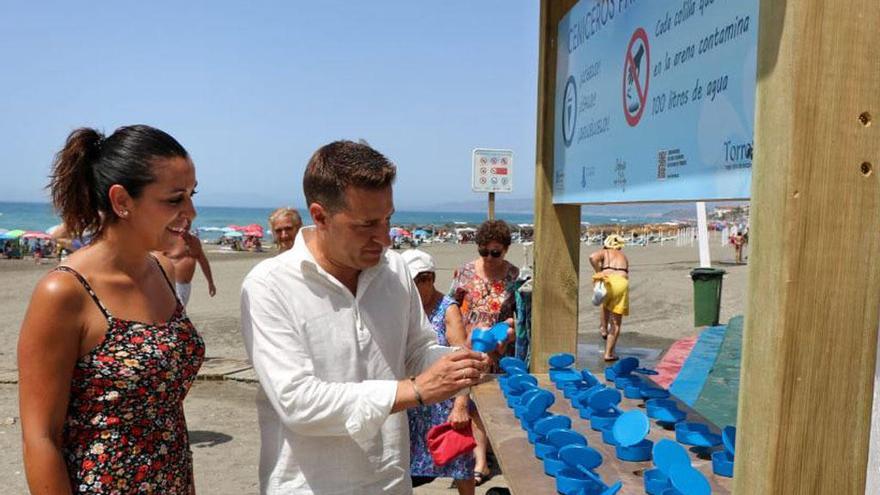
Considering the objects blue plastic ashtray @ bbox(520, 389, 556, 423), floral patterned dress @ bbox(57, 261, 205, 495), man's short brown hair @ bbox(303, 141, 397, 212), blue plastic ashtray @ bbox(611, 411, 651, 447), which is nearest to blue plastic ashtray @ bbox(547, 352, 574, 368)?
blue plastic ashtray @ bbox(520, 389, 556, 423)

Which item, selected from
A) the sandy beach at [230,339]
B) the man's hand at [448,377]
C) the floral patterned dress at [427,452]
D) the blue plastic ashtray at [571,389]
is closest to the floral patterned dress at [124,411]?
the man's hand at [448,377]

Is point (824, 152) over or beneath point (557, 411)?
over

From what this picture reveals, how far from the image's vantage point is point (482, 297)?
5.76m

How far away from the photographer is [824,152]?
47.7 inches

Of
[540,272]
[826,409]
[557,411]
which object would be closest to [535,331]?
[540,272]

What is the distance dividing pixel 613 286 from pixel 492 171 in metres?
2.14

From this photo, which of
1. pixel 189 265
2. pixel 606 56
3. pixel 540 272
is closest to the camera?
pixel 606 56

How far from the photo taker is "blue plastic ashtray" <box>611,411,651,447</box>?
2.25m

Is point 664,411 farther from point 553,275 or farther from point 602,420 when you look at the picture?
point 553,275

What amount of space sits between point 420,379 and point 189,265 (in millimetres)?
5284

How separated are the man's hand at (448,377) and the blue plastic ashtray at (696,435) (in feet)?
2.33

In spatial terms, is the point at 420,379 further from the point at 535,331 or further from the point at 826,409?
the point at 535,331

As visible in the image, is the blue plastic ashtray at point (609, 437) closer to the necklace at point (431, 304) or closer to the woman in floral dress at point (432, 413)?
the woman in floral dress at point (432, 413)

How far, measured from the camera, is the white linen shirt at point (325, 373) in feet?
6.55
